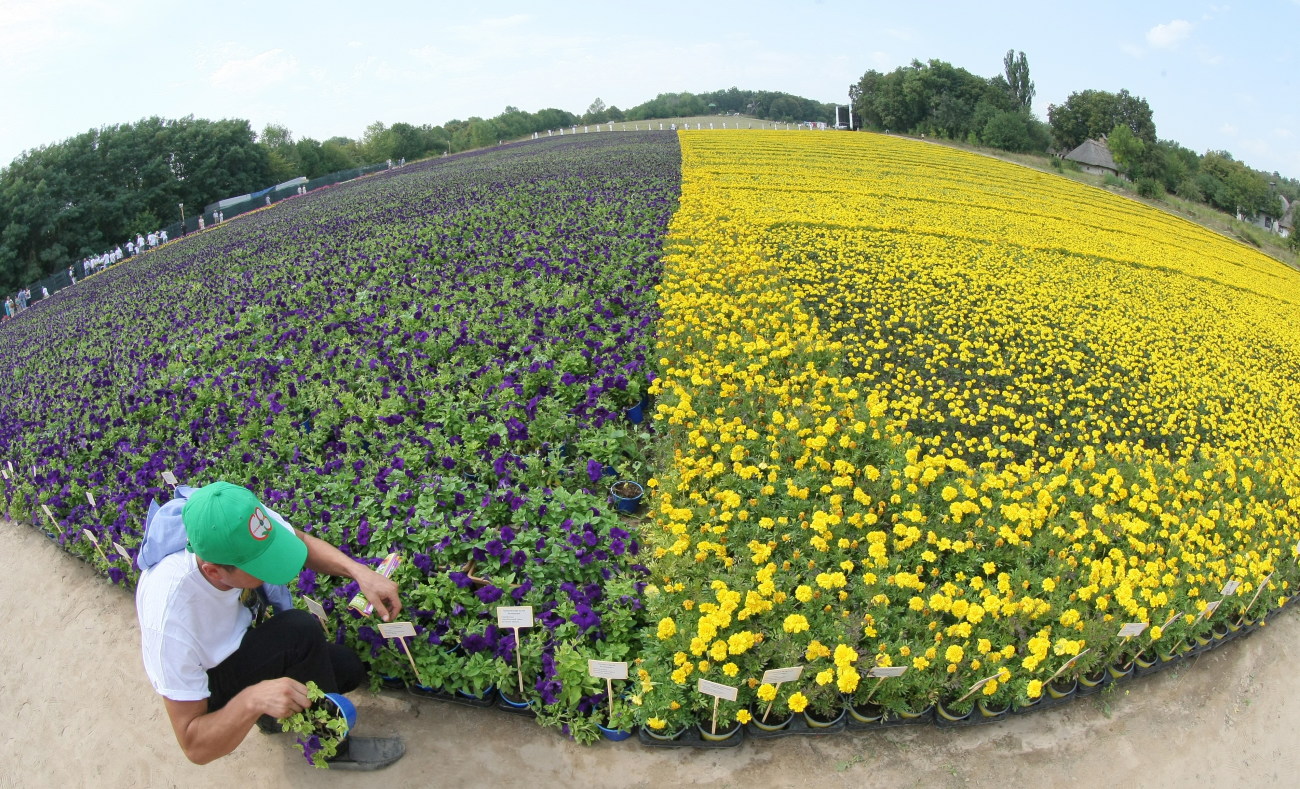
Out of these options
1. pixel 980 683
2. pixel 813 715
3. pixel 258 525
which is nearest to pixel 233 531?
pixel 258 525

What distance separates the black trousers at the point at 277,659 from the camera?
330 centimetres

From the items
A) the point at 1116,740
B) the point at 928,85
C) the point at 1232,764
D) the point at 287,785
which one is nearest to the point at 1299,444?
the point at 1232,764

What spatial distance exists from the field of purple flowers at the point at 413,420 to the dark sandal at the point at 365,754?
370mm

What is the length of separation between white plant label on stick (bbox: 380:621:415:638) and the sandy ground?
26.3 inches

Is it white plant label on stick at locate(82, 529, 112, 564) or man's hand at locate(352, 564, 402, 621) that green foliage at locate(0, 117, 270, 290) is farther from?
man's hand at locate(352, 564, 402, 621)

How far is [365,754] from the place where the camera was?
3.74 m

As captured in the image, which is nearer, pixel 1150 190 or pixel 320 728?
pixel 320 728

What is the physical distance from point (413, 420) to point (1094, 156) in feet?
186

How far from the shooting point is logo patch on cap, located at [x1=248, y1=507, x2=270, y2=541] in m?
2.88

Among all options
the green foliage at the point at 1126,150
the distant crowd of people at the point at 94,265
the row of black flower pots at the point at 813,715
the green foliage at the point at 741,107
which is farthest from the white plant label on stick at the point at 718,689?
the green foliage at the point at 741,107

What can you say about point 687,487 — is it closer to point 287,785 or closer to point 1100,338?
point 287,785

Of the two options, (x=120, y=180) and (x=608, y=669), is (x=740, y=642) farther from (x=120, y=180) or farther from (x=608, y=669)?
(x=120, y=180)

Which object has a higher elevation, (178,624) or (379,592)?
(178,624)

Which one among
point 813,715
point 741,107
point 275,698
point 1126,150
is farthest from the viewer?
point 741,107
